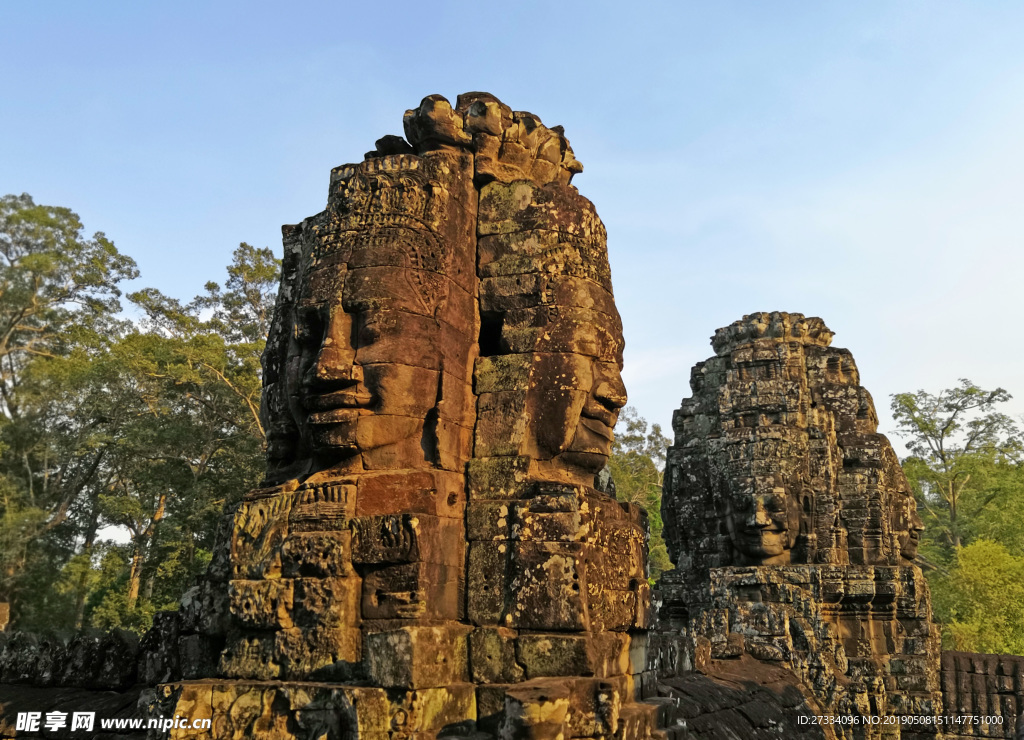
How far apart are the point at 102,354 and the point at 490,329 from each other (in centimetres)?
2050

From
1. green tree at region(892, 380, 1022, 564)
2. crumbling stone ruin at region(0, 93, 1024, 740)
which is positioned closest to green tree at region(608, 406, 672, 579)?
green tree at region(892, 380, 1022, 564)

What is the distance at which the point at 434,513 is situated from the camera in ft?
16.5

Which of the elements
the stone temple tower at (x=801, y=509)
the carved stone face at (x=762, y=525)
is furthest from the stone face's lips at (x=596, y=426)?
the carved stone face at (x=762, y=525)

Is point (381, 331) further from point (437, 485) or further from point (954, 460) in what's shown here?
point (954, 460)

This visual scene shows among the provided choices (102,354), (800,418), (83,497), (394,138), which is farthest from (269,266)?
(394,138)

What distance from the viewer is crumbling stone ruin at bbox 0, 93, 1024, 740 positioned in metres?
4.64

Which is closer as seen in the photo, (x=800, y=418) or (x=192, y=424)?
(x=800, y=418)

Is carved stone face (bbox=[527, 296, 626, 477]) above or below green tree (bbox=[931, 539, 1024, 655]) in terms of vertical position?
above

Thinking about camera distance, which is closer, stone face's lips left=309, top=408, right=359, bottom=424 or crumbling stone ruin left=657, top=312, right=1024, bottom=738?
stone face's lips left=309, top=408, right=359, bottom=424

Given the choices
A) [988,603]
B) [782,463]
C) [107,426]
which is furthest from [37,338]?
[988,603]

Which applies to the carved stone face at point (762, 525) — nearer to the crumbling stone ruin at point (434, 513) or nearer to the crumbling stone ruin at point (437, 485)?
the crumbling stone ruin at point (434, 513)

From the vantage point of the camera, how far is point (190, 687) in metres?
4.62

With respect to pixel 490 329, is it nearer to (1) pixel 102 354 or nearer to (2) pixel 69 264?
(1) pixel 102 354

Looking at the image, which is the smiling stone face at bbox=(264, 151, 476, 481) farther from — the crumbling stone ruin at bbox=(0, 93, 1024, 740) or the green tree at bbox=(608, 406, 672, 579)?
the green tree at bbox=(608, 406, 672, 579)
